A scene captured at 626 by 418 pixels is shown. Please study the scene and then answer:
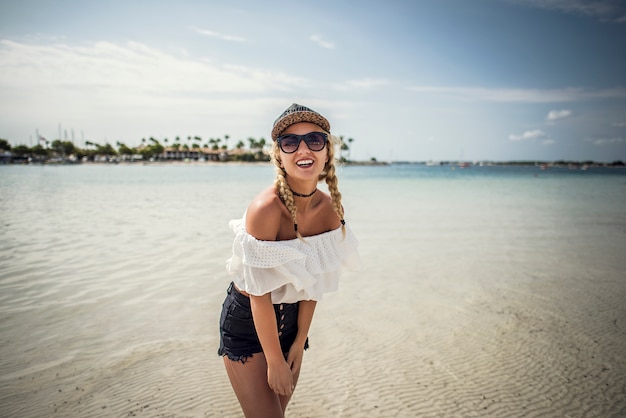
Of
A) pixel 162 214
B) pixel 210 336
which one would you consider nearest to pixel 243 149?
pixel 162 214

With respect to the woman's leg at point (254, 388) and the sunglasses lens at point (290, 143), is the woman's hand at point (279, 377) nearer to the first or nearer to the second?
the woman's leg at point (254, 388)

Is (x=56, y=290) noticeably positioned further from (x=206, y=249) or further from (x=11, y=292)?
(x=206, y=249)

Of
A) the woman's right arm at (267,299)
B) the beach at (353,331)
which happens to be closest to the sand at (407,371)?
the beach at (353,331)

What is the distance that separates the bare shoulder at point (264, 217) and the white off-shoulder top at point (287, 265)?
0.04 meters

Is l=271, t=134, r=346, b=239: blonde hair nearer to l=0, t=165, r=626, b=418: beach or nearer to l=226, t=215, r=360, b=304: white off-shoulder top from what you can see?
l=226, t=215, r=360, b=304: white off-shoulder top

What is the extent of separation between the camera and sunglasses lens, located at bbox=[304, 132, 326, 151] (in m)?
1.97

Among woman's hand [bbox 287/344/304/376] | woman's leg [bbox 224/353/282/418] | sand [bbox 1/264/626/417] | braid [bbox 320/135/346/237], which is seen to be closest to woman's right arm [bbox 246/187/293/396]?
woman's leg [bbox 224/353/282/418]

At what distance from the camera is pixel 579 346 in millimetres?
4242

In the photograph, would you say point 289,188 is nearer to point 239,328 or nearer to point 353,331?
point 239,328

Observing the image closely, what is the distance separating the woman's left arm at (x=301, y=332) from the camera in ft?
7.11

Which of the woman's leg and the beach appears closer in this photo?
the woman's leg

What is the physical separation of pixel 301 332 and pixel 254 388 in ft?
1.42

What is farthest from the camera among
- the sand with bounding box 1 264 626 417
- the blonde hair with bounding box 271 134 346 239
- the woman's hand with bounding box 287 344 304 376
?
the sand with bounding box 1 264 626 417

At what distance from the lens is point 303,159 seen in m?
1.97
